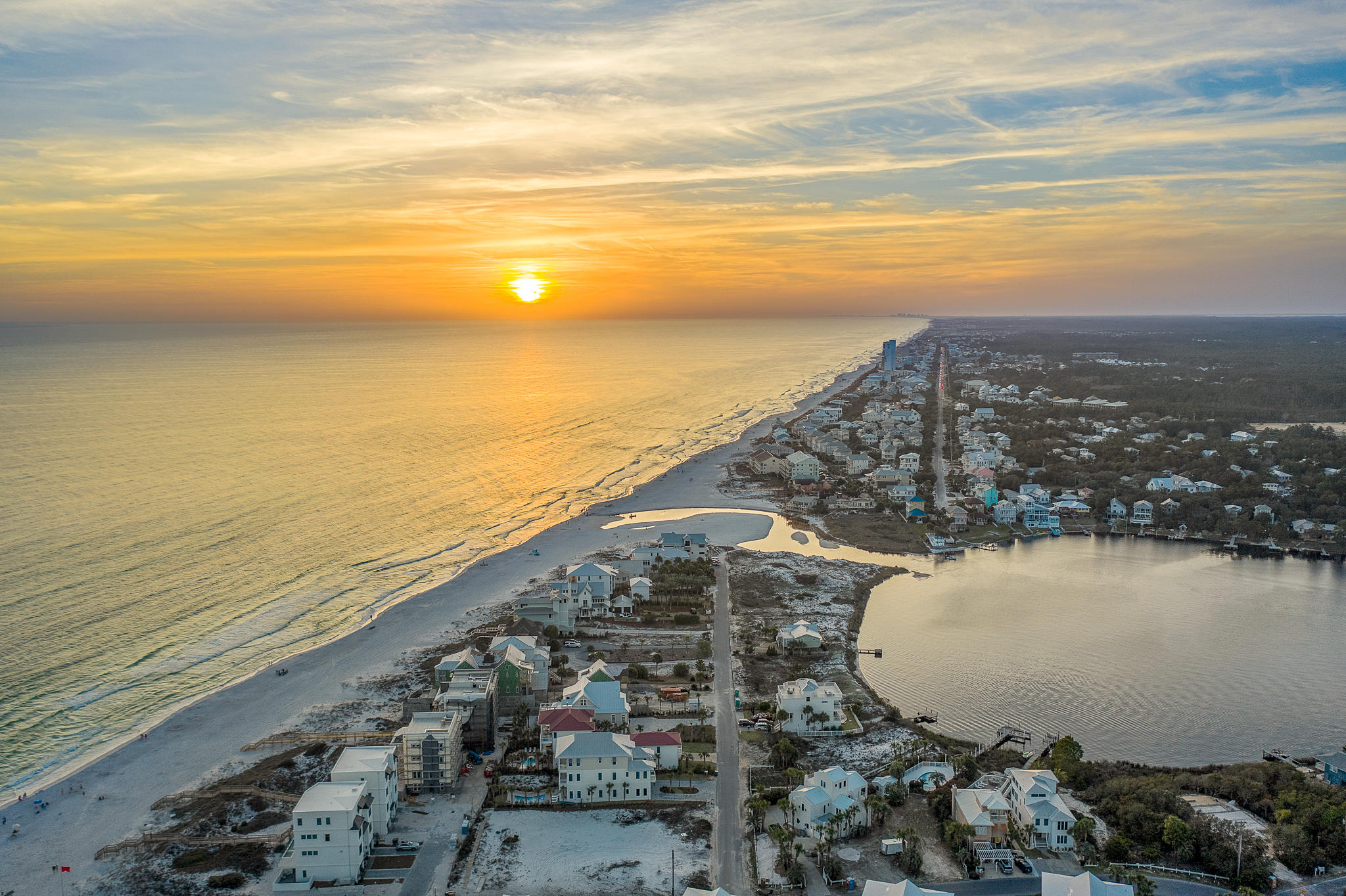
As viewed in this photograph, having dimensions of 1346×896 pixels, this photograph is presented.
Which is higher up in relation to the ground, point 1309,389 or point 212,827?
point 1309,389

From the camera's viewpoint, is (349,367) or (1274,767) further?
(349,367)

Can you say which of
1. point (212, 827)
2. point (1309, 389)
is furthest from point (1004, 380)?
point (212, 827)

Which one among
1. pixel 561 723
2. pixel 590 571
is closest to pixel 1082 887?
pixel 561 723

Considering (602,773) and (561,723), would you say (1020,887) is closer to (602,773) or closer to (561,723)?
(602,773)

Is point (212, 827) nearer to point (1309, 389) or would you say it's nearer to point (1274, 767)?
point (1274, 767)

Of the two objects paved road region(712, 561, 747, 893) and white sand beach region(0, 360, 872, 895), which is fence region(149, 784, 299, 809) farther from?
paved road region(712, 561, 747, 893)

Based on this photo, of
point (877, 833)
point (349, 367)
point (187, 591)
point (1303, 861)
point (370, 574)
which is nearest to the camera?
point (1303, 861)

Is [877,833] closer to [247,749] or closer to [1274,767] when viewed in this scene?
[1274,767]

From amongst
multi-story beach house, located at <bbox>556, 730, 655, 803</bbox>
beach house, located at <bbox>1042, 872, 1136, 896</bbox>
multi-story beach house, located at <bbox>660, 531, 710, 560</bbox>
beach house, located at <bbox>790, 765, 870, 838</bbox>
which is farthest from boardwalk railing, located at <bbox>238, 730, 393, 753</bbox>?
multi-story beach house, located at <bbox>660, 531, 710, 560</bbox>

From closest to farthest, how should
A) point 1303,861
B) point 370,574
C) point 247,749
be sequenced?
1. point 1303,861
2. point 247,749
3. point 370,574
